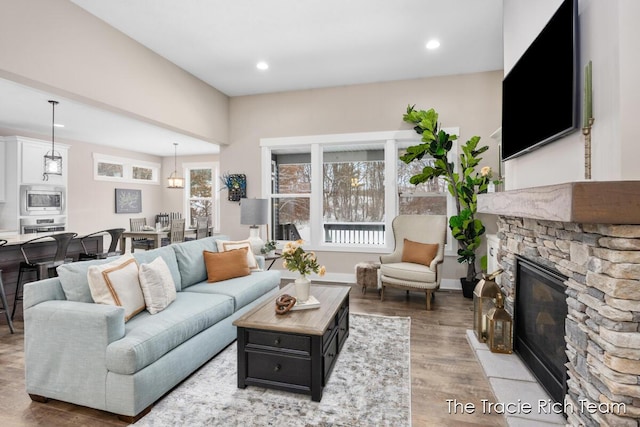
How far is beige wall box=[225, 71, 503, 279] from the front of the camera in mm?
4594

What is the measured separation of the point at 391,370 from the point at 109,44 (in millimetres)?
4022

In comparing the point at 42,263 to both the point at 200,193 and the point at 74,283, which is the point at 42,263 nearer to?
the point at 74,283

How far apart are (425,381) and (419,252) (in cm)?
213

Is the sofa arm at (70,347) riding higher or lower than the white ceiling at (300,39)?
lower

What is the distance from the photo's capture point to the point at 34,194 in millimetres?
6125

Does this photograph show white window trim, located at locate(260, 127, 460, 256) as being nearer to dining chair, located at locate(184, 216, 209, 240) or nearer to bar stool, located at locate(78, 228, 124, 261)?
dining chair, located at locate(184, 216, 209, 240)

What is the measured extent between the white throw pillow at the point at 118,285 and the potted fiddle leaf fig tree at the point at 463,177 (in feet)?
11.6

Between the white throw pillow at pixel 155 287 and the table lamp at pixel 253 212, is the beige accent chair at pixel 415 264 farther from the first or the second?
the white throw pillow at pixel 155 287

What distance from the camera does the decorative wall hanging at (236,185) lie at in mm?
5590

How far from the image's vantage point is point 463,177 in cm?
461

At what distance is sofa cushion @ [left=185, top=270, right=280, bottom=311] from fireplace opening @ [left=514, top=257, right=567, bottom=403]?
233 cm

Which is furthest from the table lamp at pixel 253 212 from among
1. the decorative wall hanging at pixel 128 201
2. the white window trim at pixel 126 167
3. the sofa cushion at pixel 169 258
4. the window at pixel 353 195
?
the decorative wall hanging at pixel 128 201

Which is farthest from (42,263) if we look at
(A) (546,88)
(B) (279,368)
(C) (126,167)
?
(C) (126,167)

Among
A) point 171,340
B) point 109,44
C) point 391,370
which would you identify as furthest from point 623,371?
point 109,44
